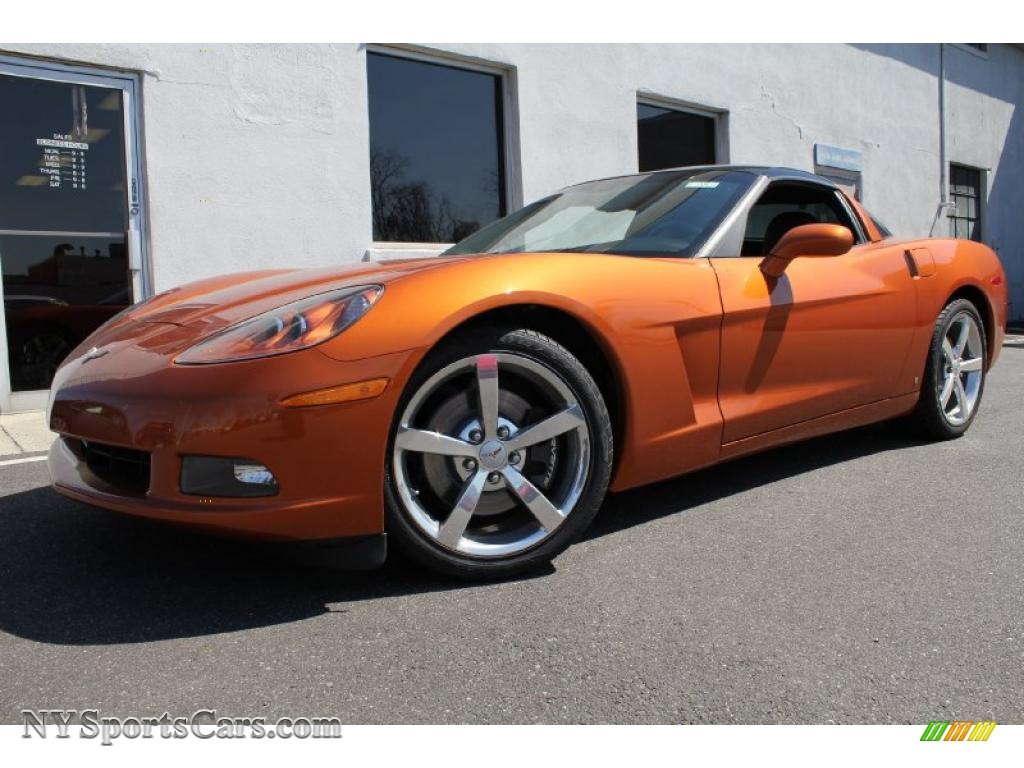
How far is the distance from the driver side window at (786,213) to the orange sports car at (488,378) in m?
0.02

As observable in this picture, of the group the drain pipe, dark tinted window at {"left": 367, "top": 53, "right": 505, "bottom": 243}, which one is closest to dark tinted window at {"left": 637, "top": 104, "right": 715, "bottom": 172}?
dark tinted window at {"left": 367, "top": 53, "right": 505, "bottom": 243}

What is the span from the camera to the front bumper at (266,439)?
6.93 feet

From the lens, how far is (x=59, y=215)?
5750 millimetres

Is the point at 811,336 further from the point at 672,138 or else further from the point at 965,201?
the point at 965,201

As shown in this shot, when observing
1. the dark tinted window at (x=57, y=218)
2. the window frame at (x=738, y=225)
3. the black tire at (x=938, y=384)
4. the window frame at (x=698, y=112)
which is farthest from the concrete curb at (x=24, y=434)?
the window frame at (x=698, y=112)

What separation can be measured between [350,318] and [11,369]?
4.29 metres

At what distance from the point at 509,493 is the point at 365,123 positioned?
4973 millimetres

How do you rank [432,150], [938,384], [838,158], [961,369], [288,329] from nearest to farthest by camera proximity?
[288,329] < [938,384] < [961,369] < [432,150] < [838,158]

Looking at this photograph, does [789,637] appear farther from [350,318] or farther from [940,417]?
[940,417]

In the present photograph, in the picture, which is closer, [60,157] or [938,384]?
[938,384]

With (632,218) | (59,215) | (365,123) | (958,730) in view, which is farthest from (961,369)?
(59,215)

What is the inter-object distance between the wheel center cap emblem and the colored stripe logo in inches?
46.2

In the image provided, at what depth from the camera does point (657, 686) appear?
1.88 meters
